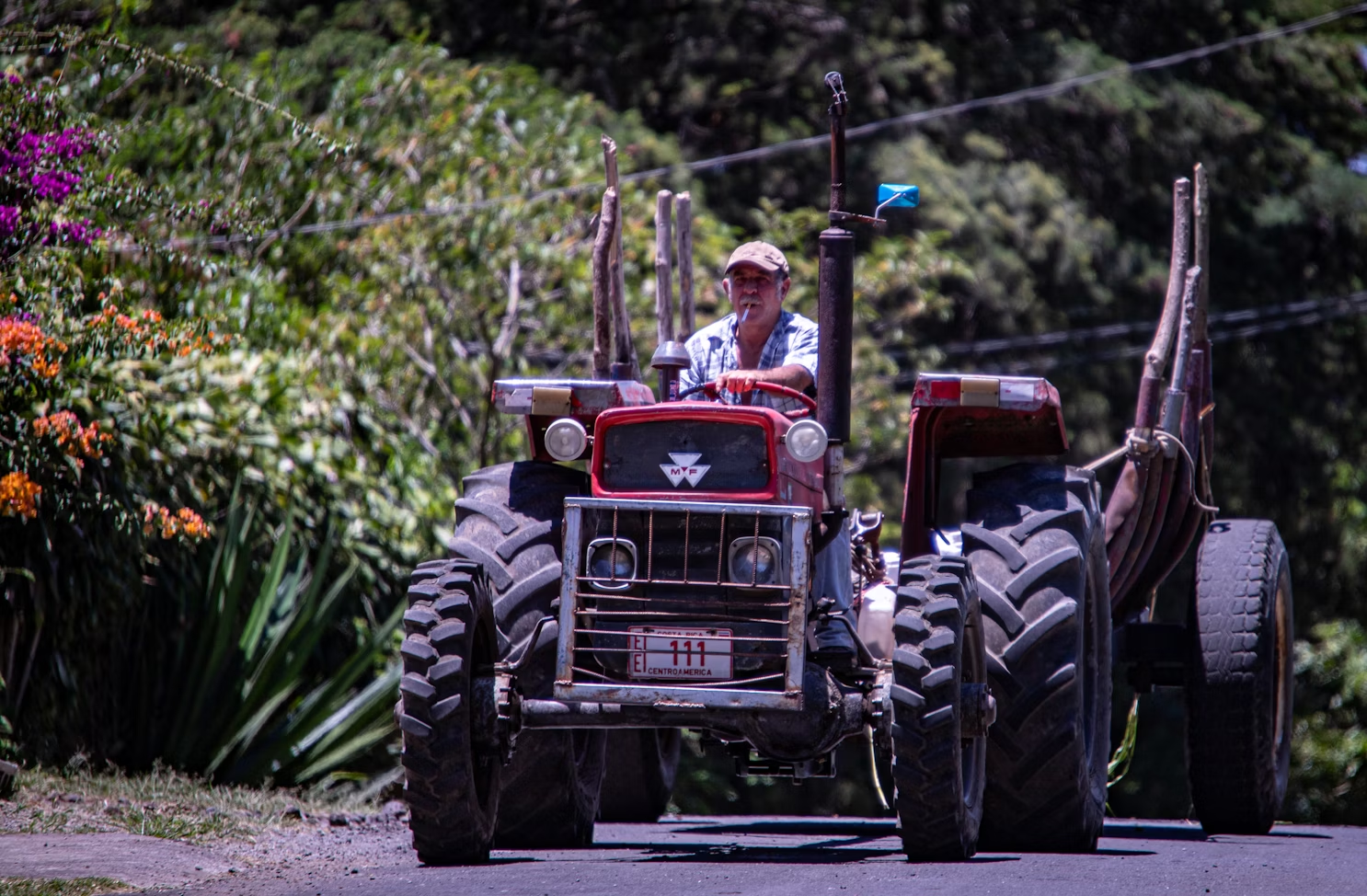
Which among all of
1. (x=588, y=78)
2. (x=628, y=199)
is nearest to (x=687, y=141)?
(x=588, y=78)

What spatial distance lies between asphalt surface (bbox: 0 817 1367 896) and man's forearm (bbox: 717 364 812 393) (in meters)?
1.78

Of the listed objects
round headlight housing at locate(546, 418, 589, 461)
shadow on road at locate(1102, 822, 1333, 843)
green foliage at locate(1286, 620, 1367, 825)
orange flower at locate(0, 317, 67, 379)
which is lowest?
green foliage at locate(1286, 620, 1367, 825)

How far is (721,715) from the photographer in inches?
263

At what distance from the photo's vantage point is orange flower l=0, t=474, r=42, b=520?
923 cm

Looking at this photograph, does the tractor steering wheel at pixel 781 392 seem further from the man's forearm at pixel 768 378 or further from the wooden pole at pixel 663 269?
the wooden pole at pixel 663 269

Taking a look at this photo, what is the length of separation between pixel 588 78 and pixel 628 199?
6.27 m

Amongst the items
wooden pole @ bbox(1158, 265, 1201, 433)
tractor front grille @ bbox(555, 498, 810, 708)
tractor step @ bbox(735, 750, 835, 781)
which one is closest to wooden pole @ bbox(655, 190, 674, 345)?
tractor front grille @ bbox(555, 498, 810, 708)

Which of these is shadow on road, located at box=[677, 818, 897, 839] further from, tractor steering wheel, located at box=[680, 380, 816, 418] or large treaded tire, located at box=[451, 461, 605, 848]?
tractor steering wheel, located at box=[680, 380, 816, 418]

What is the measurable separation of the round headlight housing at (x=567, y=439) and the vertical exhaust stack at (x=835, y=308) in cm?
87

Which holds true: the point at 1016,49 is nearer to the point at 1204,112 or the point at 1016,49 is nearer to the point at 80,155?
the point at 1204,112

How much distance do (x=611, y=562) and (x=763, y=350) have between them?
1.80m

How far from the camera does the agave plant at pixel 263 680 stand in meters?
10.2

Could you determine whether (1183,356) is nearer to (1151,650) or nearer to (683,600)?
(1151,650)

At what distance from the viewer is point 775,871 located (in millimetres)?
6844
